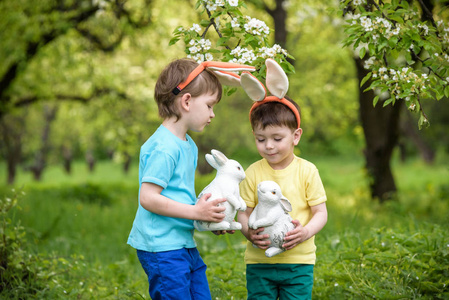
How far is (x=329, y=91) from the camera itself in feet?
43.7

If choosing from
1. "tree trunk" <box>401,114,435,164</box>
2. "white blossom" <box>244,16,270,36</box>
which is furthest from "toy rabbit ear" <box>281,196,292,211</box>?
"tree trunk" <box>401,114,435,164</box>

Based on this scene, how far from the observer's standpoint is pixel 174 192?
2.44m

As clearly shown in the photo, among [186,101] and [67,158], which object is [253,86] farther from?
[67,158]

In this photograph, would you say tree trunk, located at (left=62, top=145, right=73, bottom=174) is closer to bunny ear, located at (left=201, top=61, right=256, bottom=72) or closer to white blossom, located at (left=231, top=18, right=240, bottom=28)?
white blossom, located at (left=231, top=18, right=240, bottom=28)

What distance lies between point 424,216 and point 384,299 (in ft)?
20.0

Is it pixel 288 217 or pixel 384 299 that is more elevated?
pixel 288 217

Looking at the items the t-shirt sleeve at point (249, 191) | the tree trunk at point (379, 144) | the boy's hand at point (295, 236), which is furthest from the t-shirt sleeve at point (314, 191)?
the tree trunk at point (379, 144)

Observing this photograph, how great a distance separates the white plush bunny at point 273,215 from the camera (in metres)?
2.48

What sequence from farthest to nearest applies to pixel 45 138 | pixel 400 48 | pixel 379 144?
pixel 45 138 < pixel 379 144 < pixel 400 48

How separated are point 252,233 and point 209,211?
1.14 ft

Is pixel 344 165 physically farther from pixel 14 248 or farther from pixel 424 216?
pixel 14 248

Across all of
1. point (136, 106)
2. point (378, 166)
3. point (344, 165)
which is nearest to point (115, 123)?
point (136, 106)

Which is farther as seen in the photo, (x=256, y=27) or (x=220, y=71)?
(x=256, y=27)

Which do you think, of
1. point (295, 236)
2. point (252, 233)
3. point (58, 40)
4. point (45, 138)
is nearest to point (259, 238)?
point (252, 233)
